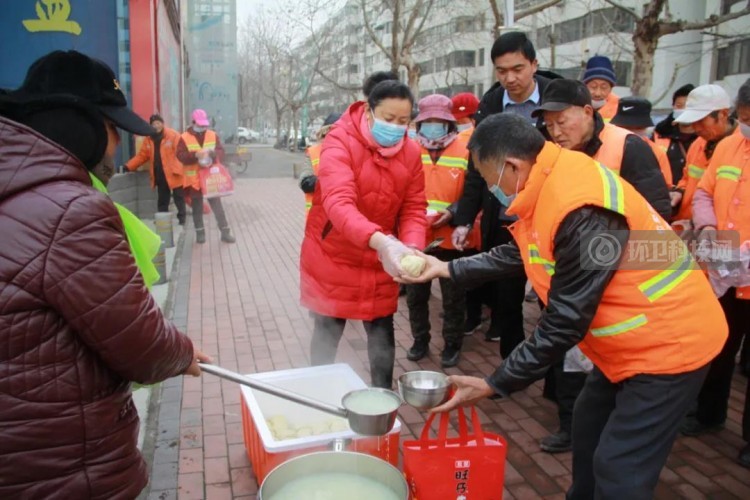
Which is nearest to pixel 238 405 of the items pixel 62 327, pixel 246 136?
pixel 62 327

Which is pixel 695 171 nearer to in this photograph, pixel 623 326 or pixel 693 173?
pixel 693 173

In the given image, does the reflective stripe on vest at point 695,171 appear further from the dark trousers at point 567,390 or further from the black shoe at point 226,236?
the black shoe at point 226,236

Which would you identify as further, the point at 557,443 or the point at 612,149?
the point at 557,443

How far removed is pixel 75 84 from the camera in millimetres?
1854

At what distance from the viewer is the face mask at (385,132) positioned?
131 inches

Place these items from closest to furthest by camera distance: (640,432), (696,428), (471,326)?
(640,432), (696,428), (471,326)

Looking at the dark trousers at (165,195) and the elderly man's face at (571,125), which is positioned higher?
the elderly man's face at (571,125)

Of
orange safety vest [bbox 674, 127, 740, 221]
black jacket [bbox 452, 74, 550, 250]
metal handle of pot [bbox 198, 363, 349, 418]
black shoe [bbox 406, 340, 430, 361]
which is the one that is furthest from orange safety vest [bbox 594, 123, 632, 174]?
black shoe [bbox 406, 340, 430, 361]

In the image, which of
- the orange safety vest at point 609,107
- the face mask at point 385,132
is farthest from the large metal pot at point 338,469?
the orange safety vest at point 609,107

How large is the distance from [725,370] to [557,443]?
44.8 inches

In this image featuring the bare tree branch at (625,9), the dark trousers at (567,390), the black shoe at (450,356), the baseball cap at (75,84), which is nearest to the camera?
the baseball cap at (75,84)

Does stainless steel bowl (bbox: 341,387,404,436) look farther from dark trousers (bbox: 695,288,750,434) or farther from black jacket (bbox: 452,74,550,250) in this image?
dark trousers (bbox: 695,288,750,434)

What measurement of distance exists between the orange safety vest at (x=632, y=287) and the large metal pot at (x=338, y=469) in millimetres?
946

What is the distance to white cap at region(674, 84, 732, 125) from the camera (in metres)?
4.21
